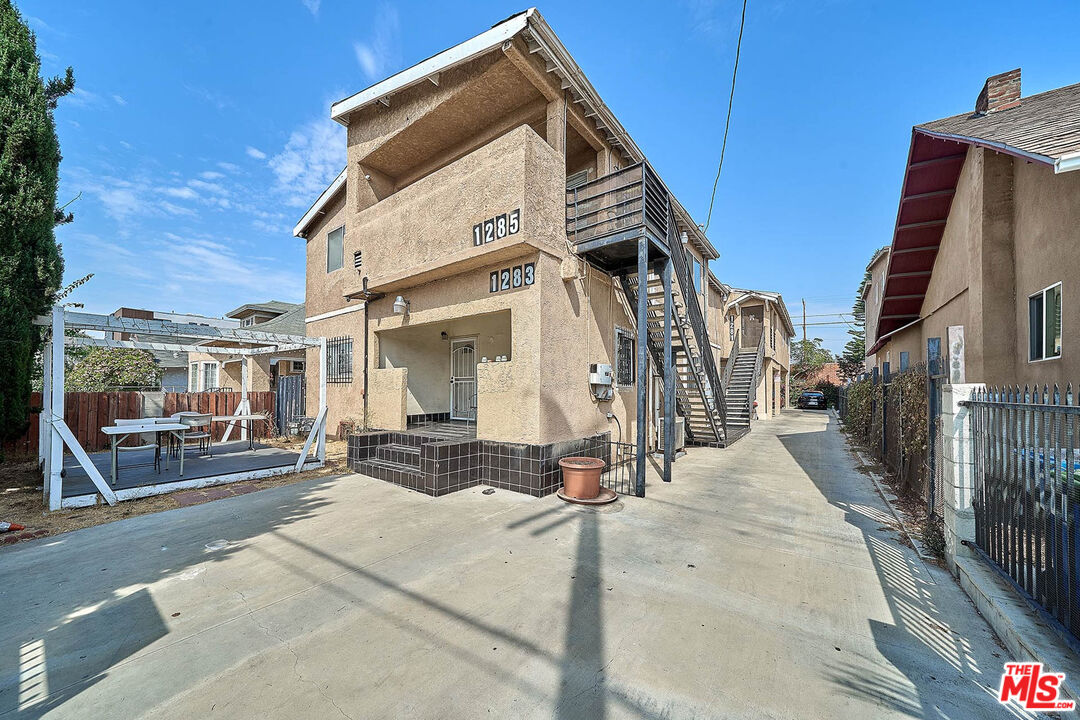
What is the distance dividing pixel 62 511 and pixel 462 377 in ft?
23.2

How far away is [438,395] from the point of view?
419 inches

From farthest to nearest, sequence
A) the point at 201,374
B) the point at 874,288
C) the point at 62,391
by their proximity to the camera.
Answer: the point at 874,288
the point at 201,374
the point at 62,391

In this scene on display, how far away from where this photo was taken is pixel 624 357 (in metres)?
9.67

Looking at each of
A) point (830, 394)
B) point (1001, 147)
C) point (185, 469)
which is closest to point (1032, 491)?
point (1001, 147)

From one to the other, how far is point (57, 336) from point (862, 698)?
9.31m

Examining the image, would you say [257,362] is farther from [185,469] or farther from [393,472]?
[393,472]

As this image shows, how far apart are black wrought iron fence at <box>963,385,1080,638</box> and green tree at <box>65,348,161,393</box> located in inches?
886

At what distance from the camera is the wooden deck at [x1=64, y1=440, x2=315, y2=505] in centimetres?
649

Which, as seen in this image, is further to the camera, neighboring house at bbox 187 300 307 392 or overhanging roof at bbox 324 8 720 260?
neighboring house at bbox 187 300 307 392

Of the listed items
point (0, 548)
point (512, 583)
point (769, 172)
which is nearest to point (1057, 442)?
point (512, 583)

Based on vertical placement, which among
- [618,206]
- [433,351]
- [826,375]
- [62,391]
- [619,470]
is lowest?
[619,470]

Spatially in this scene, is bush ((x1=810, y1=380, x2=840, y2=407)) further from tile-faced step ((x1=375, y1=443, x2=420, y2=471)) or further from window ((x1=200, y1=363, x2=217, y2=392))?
window ((x1=200, y1=363, x2=217, y2=392))

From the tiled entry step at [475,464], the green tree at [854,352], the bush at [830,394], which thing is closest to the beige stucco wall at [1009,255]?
the tiled entry step at [475,464]

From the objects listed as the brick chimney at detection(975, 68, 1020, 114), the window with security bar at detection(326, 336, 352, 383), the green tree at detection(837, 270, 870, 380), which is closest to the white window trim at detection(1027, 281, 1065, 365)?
the brick chimney at detection(975, 68, 1020, 114)
